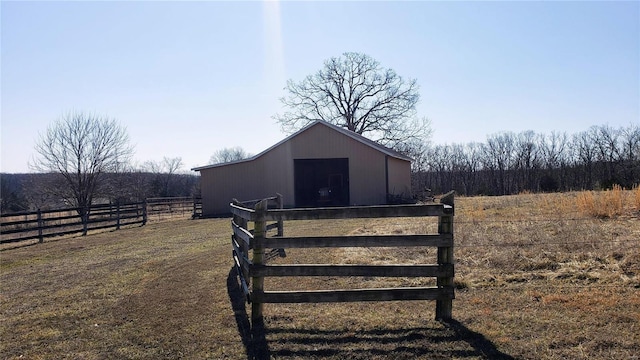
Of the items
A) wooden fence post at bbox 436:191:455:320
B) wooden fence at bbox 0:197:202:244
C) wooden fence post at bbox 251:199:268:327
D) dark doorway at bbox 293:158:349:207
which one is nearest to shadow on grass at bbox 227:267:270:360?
wooden fence post at bbox 251:199:268:327

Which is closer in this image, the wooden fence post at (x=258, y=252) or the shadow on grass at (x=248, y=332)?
the shadow on grass at (x=248, y=332)

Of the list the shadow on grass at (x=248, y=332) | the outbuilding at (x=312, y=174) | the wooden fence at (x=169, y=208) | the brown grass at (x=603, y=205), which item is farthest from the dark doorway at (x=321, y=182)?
the shadow on grass at (x=248, y=332)

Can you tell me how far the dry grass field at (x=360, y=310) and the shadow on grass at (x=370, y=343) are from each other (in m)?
0.02

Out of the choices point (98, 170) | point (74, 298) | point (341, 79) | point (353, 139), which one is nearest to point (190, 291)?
point (74, 298)

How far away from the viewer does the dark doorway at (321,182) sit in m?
29.8

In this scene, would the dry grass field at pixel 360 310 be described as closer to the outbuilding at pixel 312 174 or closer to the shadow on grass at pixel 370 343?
the shadow on grass at pixel 370 343

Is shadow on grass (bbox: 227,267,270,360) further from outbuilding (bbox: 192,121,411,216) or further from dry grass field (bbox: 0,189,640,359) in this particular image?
outbuilding (bbox: 192,121,411,216)

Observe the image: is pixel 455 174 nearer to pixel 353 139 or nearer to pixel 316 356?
pixel 353 139

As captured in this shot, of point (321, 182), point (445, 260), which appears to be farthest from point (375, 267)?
point (321, 182)

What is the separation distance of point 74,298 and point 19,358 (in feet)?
9.35

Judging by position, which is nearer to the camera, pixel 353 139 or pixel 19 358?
pixel 19 358

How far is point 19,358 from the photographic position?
4.80m

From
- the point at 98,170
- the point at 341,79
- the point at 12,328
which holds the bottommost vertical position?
the point at 12,328

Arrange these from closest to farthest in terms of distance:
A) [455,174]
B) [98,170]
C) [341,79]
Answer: [98,170] < [341,79] < [455,174]
